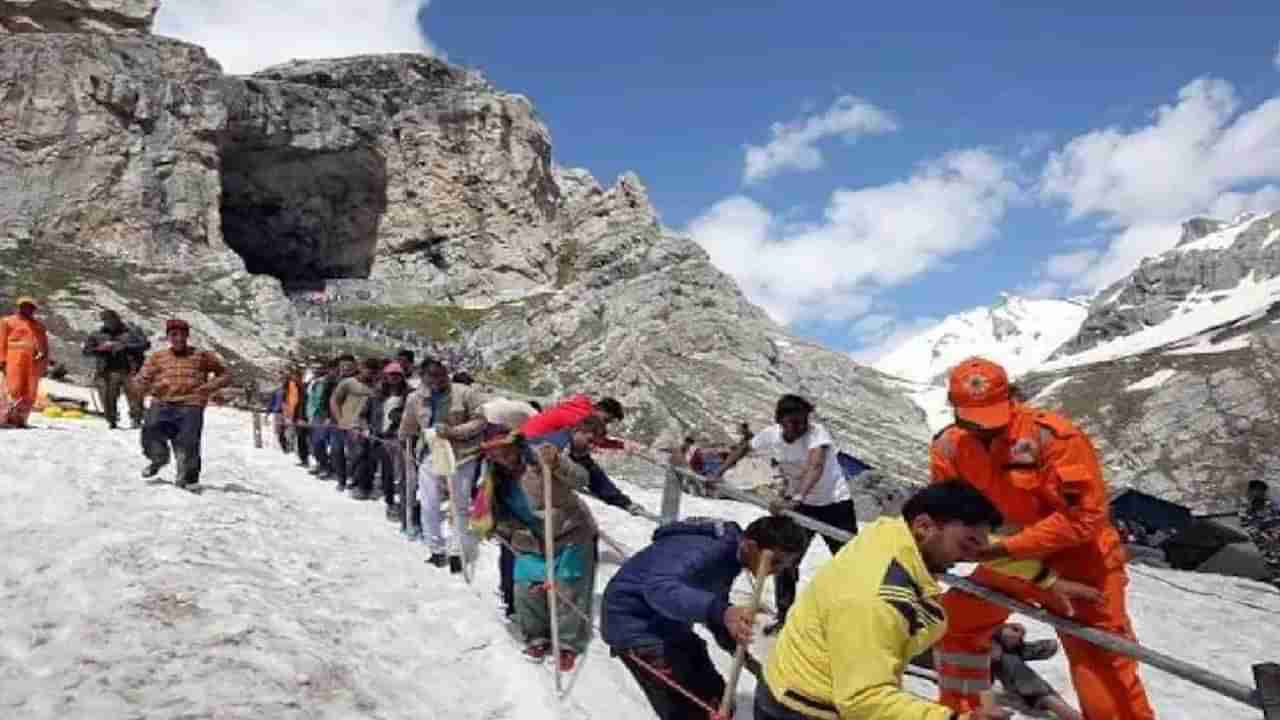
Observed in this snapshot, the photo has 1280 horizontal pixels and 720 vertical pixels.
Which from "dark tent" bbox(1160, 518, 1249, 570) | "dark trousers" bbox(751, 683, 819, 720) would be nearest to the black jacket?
"dark trousers" bbox(751, 683, 819, 720)

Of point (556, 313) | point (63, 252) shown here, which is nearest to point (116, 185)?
point (63, 252)

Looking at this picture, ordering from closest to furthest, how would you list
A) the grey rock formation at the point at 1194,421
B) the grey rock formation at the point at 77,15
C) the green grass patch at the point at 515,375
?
1. the green grass patch at the point at 515,375
2. the grey rock formation at the point at 77,15
3. the grey rock formation at the point at 1194,421

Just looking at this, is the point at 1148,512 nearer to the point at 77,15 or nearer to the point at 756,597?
the point at 756,597

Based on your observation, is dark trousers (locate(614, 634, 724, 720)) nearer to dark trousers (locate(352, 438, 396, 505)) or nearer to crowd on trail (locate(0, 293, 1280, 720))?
crowd on trail (locate(0, 293, 1280, 720))

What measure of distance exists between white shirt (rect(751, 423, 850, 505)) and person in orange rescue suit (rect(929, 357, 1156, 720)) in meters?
2.96

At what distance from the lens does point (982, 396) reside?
5836 mm

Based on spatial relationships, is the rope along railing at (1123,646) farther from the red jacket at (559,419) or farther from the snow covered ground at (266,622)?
the red jacket at (559,419)

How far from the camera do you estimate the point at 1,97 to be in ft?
186

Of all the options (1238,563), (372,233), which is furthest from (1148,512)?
(372,233)

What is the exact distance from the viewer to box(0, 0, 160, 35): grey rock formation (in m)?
68.1

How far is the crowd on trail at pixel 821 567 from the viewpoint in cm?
385

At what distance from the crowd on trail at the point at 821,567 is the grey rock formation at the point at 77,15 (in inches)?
2681

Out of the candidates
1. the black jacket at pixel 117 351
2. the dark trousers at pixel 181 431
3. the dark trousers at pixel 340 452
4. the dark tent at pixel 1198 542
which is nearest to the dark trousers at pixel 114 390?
the black jacket at pixel 117 351

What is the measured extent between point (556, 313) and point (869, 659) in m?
54.7
